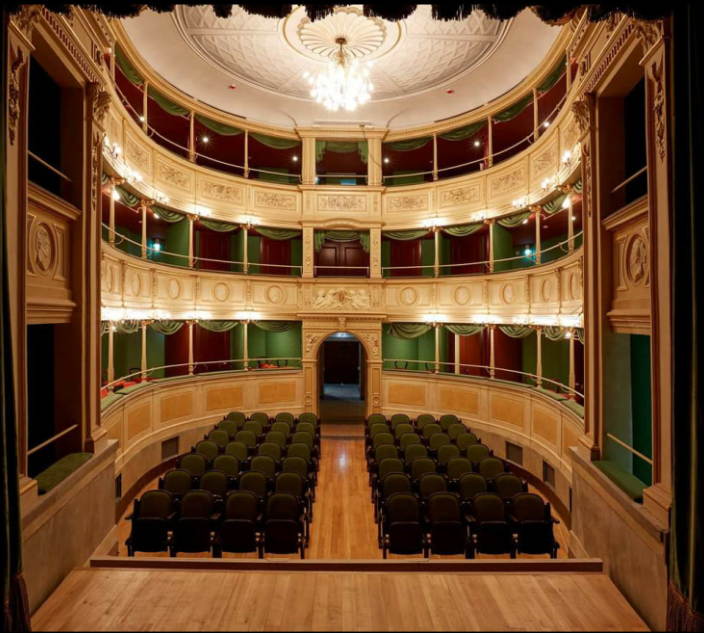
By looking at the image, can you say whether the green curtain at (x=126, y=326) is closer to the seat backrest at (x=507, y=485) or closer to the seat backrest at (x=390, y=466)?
the seat backrest at (x=390, y=466)

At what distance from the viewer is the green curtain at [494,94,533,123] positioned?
1206cm

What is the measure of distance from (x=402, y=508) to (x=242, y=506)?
2.16 meters

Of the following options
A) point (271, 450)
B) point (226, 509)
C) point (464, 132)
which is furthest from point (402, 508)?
point (464, 132)

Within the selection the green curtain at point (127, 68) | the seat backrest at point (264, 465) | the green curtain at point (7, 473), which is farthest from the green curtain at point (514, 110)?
the green curtain at point (7, 473)

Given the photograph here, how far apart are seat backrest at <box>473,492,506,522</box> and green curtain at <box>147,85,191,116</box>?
11850 millimetres

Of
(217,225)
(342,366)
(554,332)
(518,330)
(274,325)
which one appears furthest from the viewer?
(342,366)

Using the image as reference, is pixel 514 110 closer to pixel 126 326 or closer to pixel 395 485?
pixel 395 485

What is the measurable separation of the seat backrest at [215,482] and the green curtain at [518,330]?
7373 mm

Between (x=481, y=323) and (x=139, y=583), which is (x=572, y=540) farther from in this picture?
(x=481, y=323)

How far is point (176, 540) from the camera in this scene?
5.75 metres

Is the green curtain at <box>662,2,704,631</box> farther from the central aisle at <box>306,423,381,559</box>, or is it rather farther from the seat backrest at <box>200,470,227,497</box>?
the seat backrest at <box>200,470,227,497</box>

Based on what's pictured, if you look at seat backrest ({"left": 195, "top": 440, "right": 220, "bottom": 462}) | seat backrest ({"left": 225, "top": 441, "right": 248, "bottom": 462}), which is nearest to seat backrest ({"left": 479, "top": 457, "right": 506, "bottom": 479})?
seat backrest ({"left": 225, "top": 441, "right": 248, "bottom": 462})

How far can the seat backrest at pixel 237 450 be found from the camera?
357 inches

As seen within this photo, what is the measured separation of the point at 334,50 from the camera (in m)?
10.4
